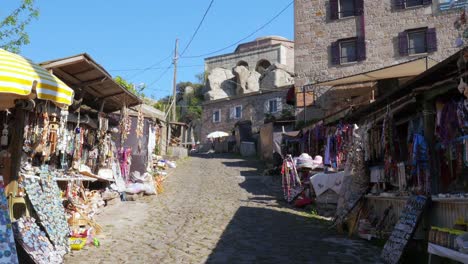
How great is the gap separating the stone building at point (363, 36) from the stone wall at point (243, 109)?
11.9 m

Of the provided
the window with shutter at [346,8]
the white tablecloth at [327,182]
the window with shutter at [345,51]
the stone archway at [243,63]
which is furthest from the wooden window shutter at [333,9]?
the stone archway at [243,63]

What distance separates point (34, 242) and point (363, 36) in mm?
24390

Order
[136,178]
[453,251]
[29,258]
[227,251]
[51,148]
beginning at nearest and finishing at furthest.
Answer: [453,251]
[29,258]
[227,251]
[51,148]
[136,178]

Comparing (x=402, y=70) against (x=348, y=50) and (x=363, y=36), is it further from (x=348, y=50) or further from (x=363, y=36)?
(x=348, y=50)

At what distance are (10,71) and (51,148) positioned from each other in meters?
3.45

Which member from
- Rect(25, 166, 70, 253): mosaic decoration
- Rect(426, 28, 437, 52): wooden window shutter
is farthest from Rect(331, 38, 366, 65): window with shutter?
Rect(25, 166, 70, 253): mosaic decoration

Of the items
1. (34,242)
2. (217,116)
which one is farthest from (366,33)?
(34,242)

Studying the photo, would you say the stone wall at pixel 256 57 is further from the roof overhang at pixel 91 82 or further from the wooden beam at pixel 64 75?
the wooden beam at pixel 64 75

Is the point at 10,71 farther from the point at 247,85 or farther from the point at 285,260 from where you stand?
the point at 247,85

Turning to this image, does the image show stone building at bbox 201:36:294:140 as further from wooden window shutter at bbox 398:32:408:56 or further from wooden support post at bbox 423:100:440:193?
wooden support post at bbox 423:100:440:193

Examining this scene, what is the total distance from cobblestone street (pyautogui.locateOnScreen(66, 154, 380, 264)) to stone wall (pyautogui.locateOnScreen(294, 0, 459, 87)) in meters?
12.7

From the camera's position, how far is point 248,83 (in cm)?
5184

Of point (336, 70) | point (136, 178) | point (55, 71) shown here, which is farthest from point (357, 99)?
point (55, 71)

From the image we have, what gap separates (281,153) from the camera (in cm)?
2403
